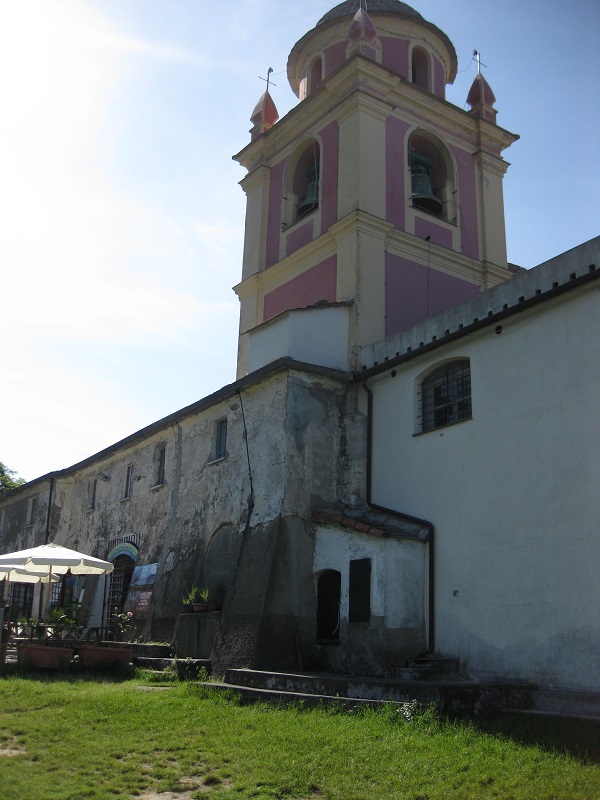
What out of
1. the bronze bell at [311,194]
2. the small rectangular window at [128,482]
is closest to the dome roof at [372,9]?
the bronze bell at [311,194]

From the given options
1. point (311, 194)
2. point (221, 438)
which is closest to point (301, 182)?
point (311, 194)

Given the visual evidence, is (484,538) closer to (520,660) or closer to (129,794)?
(520,660)

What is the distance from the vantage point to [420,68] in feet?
71.7

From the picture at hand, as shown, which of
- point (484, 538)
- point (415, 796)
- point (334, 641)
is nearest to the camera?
point (415, 796)

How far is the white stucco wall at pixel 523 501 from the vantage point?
438 inches

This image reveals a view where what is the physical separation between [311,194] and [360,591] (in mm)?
10702

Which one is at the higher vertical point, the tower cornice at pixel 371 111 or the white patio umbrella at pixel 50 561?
the tower cornice at pixel 371 111

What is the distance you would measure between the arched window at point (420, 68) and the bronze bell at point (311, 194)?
3.76m

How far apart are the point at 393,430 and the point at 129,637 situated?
854cm

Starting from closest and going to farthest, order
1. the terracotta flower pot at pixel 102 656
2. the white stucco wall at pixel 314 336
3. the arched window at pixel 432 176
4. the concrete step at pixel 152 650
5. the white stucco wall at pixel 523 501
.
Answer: the white stucco wall at pixel 523 501, the terracotta flower pot at pixel 102 656, the concrete step at pixel 152 650, the white stucco wall at pixel 314 336, the arched window at pixel 432 176

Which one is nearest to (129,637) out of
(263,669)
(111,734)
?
(263,669)

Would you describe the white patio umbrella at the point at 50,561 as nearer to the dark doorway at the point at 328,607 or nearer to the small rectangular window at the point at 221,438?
the small rectangular window at the point at 221,438

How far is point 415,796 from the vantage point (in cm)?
674

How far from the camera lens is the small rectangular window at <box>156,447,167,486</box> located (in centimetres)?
2016
